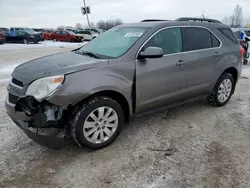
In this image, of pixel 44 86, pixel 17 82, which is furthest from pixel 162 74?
pixel 17 82

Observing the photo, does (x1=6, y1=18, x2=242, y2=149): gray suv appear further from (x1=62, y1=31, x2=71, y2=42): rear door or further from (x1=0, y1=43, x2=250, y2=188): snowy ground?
(x1=62, y1=31, x2=71, y2=42): rear door

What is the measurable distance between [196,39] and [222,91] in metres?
1.33

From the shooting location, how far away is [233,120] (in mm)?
4523

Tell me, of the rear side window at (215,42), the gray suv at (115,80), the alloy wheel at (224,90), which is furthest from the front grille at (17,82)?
the alloy wheel at (224,90)

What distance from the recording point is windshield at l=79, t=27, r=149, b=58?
12.2ft

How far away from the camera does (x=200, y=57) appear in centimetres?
436

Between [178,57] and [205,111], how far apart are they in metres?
1.50

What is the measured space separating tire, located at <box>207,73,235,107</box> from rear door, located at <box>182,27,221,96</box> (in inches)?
10.8

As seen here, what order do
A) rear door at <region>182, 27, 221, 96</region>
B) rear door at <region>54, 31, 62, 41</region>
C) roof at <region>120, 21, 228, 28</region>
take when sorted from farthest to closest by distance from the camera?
rear door at <region>54, 31, 62, 41</region> → rear door at <region>182, 27, 221, 96</region> → roof at <region>120, 21, 228, 28</region>

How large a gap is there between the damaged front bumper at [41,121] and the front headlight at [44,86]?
8 centimetres

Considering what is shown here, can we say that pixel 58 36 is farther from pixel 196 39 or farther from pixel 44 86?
pixel 44 86

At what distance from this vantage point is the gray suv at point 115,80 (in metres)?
3.01

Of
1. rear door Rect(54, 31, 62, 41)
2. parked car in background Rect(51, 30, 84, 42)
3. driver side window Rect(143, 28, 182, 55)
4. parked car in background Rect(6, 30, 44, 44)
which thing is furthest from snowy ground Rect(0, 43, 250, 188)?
rear door Rect(54, 31, 62, 41)

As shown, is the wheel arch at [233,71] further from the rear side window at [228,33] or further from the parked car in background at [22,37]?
the parked car in background at [22,37]
